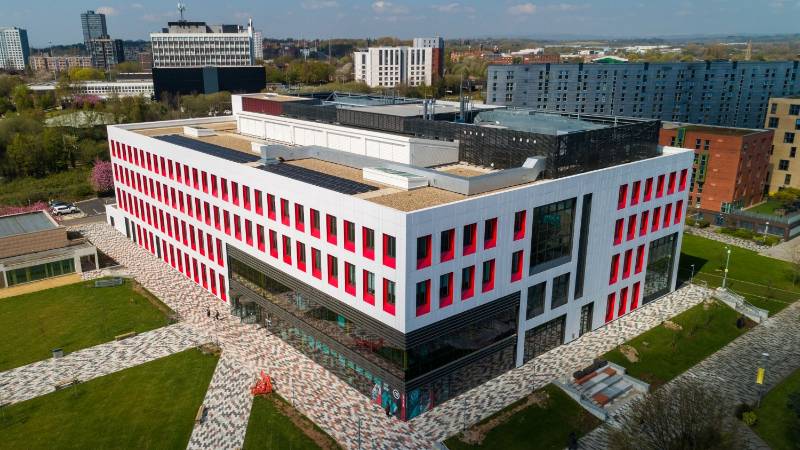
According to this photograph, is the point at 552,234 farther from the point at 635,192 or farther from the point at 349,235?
the point at 349,235

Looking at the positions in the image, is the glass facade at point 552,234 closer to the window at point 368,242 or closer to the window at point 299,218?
the window at point 368,242

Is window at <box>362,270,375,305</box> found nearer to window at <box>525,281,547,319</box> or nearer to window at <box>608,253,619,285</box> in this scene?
window at <box>525,281,547,319</box>

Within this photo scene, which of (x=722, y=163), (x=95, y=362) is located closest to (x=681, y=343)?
(x=722, y=163)

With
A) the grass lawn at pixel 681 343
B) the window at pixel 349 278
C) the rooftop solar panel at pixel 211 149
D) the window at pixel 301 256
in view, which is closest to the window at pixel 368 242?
the window at pixel 349 278

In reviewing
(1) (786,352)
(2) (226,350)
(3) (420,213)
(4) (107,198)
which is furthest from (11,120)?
(1) (786,352)

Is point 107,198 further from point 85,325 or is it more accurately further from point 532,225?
point 532,225
